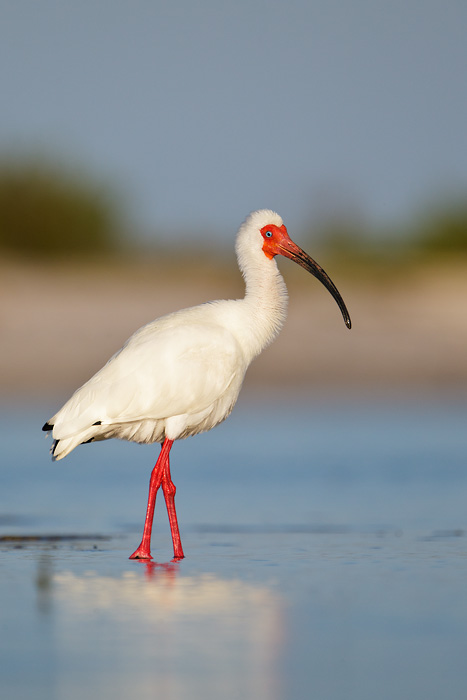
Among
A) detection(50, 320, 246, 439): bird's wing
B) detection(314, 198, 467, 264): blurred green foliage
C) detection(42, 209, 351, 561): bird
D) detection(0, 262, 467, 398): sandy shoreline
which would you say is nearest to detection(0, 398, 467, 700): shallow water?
detection(42, 209, 351, 561): bird

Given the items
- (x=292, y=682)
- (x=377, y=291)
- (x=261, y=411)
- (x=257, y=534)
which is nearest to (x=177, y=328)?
(x=257, y=534)

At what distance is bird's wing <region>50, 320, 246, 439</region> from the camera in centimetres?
879

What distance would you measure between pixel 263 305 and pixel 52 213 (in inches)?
1045

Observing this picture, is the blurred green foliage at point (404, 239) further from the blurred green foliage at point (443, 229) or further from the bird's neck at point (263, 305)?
the bird's neck at point (263, 305)

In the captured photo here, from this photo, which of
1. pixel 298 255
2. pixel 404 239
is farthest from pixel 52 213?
pixel 298 255

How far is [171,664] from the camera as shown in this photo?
5.36 m

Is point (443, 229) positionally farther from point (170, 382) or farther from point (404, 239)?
point (170, 382)

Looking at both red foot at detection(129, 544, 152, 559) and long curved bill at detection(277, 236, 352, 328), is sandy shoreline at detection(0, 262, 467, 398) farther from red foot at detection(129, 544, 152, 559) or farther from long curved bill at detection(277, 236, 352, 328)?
red foot at detection(129, 544, 152, 559)

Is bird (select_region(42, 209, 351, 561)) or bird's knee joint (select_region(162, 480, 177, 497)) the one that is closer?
bird (select_region(42, 209, 351, 561))

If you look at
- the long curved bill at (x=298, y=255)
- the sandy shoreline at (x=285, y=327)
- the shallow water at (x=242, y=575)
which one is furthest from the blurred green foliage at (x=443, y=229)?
the long curved bill at (x=298, y=255)

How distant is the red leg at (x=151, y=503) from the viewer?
8.24m

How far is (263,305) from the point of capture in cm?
934

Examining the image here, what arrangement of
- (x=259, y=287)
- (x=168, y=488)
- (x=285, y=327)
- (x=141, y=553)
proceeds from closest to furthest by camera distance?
(x=141, y=553) < (x=168, y=488) < (x=259, y=287) < (x=285, y=327)

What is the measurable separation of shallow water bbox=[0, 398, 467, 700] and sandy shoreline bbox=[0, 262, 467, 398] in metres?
6.24
